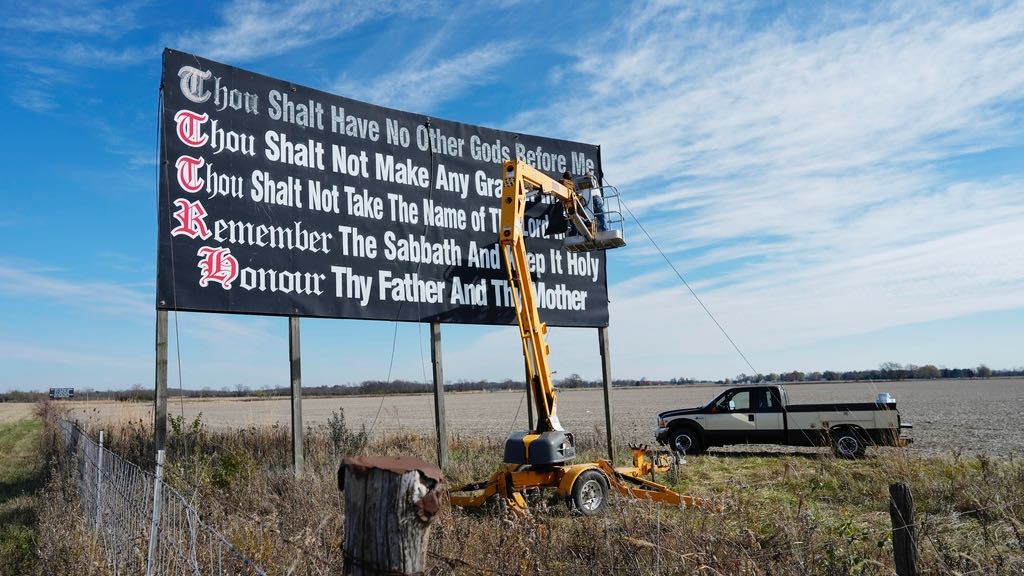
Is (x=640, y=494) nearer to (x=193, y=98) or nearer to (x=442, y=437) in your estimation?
(x=442, y=437)

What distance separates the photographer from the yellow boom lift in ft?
28.9

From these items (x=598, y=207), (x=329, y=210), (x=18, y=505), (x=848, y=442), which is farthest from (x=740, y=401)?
(x=18, y=505)

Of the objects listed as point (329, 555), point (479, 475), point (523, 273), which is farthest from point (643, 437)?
point (329, 555)

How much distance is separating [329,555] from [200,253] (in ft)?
19.0

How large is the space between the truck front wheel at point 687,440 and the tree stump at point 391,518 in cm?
1524

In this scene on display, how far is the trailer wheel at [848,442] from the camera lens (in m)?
14.6

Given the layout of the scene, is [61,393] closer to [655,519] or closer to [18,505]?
[18,505]

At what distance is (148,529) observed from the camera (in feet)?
16.0

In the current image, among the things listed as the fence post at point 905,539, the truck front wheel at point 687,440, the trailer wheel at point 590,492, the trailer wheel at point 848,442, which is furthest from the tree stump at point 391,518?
the truck front wheel at point 687,440

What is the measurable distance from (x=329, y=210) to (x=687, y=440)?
418 inches

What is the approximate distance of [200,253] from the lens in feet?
29.8

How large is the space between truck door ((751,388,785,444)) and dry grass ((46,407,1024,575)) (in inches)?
71.8

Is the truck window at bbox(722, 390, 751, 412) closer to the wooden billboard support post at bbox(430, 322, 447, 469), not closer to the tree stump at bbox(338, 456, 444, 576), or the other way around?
the wooden billboard support post at bbox(430, 322, 447, 469)

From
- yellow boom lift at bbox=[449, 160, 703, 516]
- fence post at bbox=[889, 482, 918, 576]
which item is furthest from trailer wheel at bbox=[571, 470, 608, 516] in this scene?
fence post at bbox=[889, 482, 918, 576]
